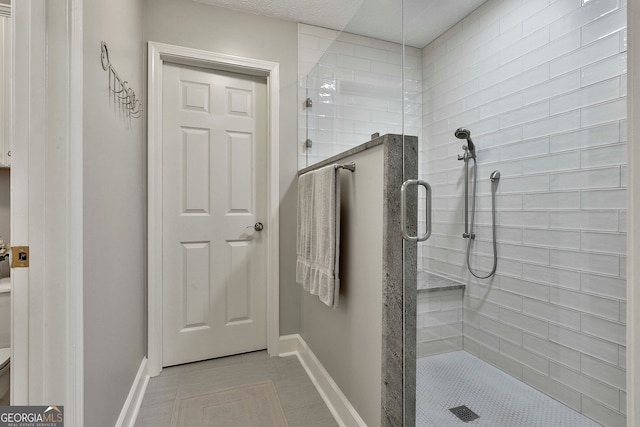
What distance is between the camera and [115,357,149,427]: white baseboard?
1394 millimetres

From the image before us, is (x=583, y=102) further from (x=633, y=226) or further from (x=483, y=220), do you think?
(x=633, y=226)

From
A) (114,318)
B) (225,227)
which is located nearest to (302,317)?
(225,227)

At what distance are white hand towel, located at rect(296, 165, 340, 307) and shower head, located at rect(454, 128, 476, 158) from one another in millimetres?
549

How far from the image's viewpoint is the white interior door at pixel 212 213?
2.06 metres

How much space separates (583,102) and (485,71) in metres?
0.37

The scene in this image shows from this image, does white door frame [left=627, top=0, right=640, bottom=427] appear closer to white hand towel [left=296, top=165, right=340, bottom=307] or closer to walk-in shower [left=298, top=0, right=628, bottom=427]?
walk-in shower [left=298, top=0, right=628, bottom=427]

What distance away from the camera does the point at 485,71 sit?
46.1 inches

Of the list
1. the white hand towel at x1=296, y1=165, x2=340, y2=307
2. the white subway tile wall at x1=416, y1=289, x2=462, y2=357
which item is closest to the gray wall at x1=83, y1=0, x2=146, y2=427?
the white hand towel at x1=296, y1=165, x2=340, y2=307

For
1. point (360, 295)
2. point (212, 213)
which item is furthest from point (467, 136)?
point (212, 213)

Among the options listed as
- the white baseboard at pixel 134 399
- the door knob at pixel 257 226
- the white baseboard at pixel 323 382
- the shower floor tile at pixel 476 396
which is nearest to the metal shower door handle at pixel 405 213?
the shower floor tile at pixel 476 396

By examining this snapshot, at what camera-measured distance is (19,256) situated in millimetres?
832

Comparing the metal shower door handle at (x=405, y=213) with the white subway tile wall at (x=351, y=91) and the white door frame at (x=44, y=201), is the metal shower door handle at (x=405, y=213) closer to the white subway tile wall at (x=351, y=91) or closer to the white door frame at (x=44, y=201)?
the white subway tile wall at (x=351, y=91)

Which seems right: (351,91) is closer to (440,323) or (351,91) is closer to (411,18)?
(411,18)

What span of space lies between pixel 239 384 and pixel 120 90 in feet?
5.68
